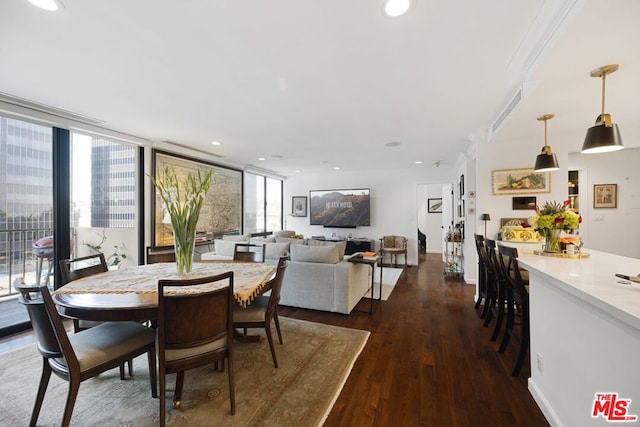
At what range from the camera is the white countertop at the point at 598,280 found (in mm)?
975

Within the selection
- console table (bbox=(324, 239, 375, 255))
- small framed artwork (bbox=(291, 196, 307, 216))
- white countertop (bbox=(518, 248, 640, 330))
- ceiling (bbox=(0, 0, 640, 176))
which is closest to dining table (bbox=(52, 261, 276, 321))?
ceiling (bbox=(0, 0, 640, 176))

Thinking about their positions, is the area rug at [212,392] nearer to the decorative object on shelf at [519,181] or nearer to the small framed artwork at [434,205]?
the decorative object on shelf at [519,181]

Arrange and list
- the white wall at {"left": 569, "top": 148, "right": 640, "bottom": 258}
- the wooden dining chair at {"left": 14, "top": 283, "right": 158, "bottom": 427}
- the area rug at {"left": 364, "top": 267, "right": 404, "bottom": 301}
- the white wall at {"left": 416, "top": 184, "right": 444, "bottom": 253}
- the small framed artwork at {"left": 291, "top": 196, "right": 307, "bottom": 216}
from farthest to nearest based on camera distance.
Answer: the white wall at {"left": 416, "top": 184, "right": 444, "bottom": 253}
the small framed artwork at {"left": 291, "top": 196, "right": 307, "bottom": 216}
the white wall at {"left": 569, "top": 148, "right": 640, "bottom": 258}
the area rug at {"left": 364, "top": 267, "right": 404, "bottom": 301}
the wooden dining chair at {"left": 14, "top": 283, "right": 158, "bottom": 427}

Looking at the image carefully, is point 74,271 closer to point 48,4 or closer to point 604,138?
point 48,4

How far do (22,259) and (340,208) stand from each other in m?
5.94

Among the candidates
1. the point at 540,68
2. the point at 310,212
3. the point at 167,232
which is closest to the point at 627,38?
the point at 540,68

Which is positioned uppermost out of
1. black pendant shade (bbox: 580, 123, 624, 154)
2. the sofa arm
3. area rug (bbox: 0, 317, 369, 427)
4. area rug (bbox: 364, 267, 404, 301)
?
black pendant shade (bbox: 580, 123, 624, 154)

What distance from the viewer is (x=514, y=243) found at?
310cm

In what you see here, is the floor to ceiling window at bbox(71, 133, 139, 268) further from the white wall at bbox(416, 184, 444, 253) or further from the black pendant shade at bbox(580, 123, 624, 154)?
the white wall at bbox(416, 184, 444, 253)

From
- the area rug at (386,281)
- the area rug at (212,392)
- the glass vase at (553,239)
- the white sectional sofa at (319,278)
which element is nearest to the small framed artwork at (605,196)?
the glass vase at (553,239)

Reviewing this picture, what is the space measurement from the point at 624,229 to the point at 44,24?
7488mm

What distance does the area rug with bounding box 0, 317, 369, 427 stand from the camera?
1618 millimetres

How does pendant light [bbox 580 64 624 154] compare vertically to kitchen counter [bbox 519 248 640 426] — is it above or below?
above

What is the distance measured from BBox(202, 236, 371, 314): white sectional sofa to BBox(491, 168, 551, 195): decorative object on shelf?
235cm
